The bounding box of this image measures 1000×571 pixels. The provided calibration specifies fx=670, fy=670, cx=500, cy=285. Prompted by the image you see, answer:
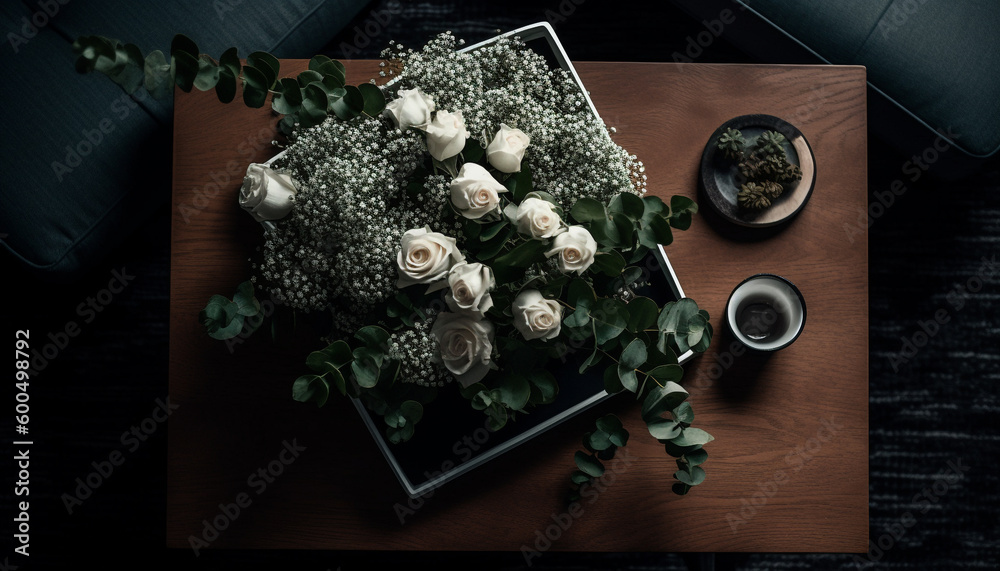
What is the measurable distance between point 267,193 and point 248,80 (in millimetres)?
131

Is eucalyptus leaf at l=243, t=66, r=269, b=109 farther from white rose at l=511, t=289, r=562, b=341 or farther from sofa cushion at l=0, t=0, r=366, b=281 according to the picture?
sofa cushion at l=0, t=0, r=366, b=281

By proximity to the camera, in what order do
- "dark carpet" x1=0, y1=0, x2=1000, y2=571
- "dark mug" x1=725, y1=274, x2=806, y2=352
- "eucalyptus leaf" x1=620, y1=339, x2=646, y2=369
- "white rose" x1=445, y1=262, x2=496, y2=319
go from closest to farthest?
"white rose" x1=445, y1=262, x2=496, y2=319 < "eucalyptus leaf" x1=620, y1=339, x2=646, y2=369 < "dark mug" x1=725, y1=274, x2=806, y2=352 < "dark carpet" x1=0, y1=0, x2=1000, y2=571

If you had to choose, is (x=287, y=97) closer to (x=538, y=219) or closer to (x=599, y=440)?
(x=538, y=219)

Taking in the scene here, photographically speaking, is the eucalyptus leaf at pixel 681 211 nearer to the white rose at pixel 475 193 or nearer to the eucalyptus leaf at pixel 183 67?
the white rose at pixel 475 193

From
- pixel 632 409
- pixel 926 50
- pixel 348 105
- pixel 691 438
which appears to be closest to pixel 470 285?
pixel 348 105

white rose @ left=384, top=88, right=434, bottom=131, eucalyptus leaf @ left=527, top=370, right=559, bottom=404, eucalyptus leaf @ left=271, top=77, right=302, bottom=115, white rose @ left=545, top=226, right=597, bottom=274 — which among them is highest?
eucalyptus leaf @ left=271, top=77, right=302, bottom=115

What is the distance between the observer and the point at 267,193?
30.5 inches

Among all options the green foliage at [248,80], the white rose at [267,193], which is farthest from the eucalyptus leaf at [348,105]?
the white rose at [267,193]

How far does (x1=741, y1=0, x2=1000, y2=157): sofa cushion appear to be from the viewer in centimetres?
125

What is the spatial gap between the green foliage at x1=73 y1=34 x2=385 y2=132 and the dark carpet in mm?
896

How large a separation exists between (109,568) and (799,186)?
5.61 ft

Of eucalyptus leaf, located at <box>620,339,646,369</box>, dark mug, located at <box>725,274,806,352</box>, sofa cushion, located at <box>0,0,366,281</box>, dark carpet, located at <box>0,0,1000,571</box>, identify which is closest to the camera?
eucalyptus leaf, located at <box>620,339,646,369</box>

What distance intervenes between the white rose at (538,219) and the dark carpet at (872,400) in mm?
1049

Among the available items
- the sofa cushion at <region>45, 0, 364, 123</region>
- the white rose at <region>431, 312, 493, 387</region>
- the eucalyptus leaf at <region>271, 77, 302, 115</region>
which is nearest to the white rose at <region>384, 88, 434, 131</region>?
the eucalyptus leaf at <region>271, 77, 302, 115</region>
